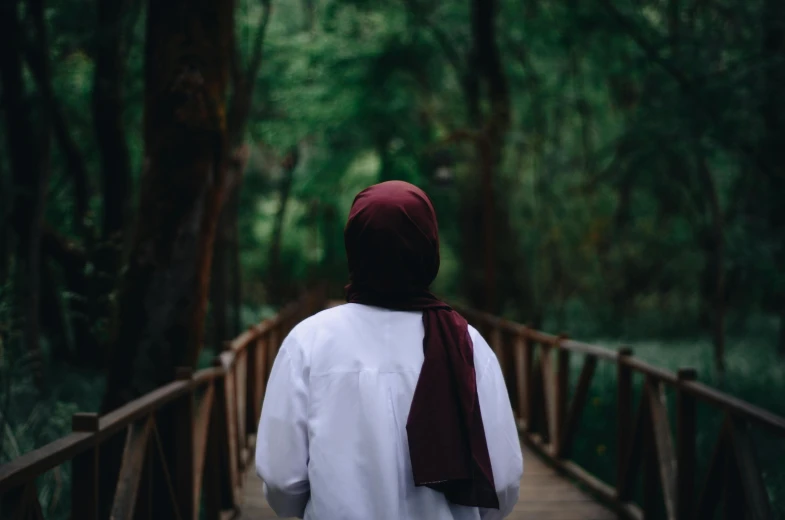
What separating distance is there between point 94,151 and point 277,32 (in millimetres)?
5619

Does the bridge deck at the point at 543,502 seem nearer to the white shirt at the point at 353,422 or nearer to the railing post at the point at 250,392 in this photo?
the railing post at the point at 250,392

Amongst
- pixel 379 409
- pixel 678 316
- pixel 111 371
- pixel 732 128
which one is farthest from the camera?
pixel 678 316

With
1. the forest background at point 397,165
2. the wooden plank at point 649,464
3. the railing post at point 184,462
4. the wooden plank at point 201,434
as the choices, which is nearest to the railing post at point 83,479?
the railing post at point 184,462

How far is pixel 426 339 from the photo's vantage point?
2648 mm

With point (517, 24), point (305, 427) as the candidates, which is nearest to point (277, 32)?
point (517, 24)

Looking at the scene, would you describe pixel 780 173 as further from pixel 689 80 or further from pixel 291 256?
pixel 291 256

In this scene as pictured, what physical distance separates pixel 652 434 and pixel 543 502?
164 centimetres

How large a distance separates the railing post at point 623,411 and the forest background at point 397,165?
1.72m

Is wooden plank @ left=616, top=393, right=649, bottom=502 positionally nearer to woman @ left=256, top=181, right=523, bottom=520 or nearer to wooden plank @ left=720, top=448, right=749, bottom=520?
wooden plank @ left=720, top=448, right=749, bottom=520

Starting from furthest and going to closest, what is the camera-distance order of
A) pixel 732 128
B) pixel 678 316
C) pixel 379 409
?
pixel 678 316, pixel 732 128, pixel 379 409

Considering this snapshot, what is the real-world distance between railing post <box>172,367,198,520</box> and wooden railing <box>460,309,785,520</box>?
2.88 m

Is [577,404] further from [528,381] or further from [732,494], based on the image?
[732,494]

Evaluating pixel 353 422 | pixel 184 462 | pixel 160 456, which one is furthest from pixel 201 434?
pixel 353 422

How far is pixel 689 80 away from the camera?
11438mm
